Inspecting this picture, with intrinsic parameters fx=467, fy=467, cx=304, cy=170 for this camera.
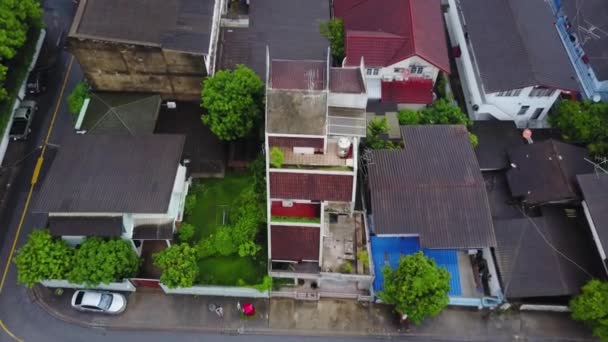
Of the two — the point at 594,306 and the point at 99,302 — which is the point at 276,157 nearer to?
the point at 99,302

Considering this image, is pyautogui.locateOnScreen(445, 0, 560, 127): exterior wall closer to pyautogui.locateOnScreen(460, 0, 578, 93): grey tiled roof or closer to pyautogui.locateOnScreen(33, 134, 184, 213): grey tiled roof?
pyautogui.locateOnScreen(460, 0, 578, 93): grey tiled roof

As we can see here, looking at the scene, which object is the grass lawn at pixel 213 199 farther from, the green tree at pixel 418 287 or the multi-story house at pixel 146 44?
the green tree at pixel 418 287

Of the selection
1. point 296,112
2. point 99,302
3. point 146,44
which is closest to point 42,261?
point 99,302

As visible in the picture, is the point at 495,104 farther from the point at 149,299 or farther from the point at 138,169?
the point at 149,299

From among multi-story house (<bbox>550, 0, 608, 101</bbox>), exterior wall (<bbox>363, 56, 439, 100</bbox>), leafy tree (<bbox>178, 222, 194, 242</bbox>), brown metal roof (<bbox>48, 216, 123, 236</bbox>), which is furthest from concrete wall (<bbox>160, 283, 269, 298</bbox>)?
multi-story house (<bbox>550, 0, 608, 101</bbox>)

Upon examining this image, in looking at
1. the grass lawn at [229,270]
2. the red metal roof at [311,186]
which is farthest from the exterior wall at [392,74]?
the grass lawn at [229,270]

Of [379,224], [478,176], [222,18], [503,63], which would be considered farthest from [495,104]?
[222,18]
